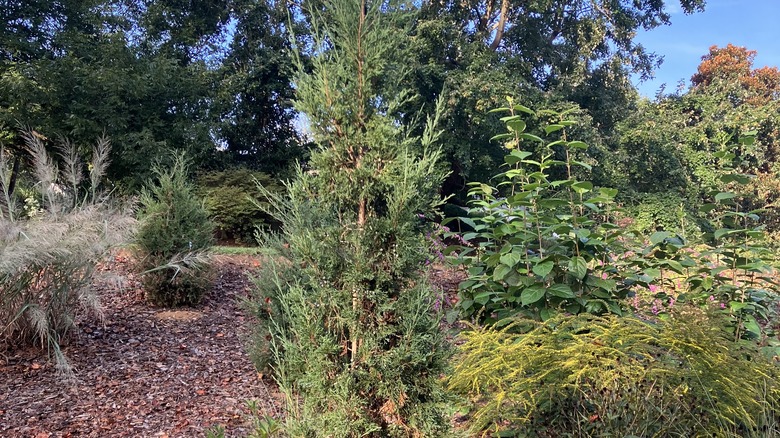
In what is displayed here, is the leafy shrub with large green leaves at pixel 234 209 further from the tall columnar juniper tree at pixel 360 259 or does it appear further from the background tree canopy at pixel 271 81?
the tall columnar juniper tree at pixel 360 259

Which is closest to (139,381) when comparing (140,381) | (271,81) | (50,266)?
(140,381)

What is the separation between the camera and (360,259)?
2084 mm

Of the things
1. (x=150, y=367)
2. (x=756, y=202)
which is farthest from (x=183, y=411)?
(x=756, y=202)

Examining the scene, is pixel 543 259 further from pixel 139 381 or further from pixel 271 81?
pixel 271 81

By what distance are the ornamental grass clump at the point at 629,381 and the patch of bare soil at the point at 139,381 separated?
1.53 meters

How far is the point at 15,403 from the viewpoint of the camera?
3.59 meters

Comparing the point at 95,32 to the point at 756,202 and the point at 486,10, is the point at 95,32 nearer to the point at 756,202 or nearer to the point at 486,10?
the point at 486,10

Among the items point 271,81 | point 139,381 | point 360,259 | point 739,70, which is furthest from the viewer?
point 739,70

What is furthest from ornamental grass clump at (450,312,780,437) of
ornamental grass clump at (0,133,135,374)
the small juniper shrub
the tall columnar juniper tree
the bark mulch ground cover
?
the small juniper shrub

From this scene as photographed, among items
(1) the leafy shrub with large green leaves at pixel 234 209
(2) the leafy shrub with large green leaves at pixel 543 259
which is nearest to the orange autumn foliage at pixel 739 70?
(1) the leafy shrub with large green leaves at pixel 234 209

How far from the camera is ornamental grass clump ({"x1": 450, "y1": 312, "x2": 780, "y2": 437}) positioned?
222 centimetres

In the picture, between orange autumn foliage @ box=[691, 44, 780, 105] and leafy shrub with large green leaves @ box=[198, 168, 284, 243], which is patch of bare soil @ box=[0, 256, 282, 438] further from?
orange autumn foliage @ box=[691, 44, 780, 105]

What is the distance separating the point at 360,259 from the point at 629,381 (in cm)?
135

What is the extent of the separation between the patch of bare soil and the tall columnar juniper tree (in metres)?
1.20
